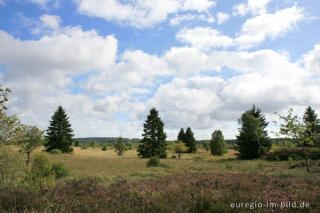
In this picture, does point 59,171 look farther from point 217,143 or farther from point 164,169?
point 217,143

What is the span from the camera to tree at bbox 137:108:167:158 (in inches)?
1730

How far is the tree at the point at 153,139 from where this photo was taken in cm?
4394

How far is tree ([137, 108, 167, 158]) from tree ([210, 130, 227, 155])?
14.4m

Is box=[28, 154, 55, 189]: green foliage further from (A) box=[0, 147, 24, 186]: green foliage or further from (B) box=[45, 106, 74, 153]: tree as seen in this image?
(B) box=[45, 106, 74, 153]: tree

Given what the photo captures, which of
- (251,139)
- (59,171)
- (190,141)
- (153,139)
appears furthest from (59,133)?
(251,139)

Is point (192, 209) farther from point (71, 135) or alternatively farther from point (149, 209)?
point (71, 135)

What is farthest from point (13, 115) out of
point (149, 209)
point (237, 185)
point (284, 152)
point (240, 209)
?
point (284, 152)

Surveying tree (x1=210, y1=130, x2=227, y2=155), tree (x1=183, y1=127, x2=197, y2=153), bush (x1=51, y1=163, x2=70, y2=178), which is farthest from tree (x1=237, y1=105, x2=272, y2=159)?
bush (x1=51, y1=163, x2=70, y2=178)

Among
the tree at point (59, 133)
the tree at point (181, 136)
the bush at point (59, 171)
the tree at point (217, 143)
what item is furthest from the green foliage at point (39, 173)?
the tree at point (181, 136)

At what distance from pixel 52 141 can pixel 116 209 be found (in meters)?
48.9

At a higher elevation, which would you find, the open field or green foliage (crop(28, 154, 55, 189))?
green foliage (crop(28, 154, 55, 189))

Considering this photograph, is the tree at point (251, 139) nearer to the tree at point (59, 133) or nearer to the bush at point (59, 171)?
the bush at point (59, 171)

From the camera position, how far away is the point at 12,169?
7.75 m

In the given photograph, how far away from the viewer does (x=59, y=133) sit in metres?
46.3
